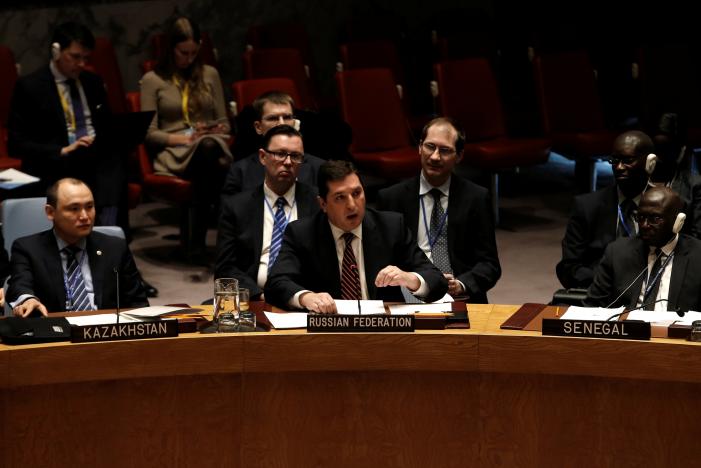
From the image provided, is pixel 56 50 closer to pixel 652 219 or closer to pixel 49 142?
pixel 49 142

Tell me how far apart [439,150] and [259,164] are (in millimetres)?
894

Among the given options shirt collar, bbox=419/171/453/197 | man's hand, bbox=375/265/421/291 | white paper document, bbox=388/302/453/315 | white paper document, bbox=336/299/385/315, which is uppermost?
shirt collar, bbox=419/171/453/197

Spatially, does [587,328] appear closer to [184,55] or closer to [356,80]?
[184,55]

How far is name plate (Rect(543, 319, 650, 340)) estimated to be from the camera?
3174mm

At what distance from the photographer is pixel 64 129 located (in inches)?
232

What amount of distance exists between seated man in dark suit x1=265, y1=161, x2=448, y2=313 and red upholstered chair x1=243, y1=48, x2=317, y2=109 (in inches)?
139

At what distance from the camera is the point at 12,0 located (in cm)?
761

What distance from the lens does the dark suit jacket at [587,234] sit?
4.75 m

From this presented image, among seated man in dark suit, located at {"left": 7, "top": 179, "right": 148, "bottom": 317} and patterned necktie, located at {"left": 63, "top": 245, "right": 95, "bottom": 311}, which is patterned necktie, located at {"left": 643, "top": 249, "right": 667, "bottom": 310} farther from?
patterned necktie, located at {"left": 63, "top": 245, "right": 95, "bottom": 311}

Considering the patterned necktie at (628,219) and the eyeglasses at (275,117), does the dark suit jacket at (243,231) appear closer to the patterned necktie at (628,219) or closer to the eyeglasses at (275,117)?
the eyeglasses at (275,117)

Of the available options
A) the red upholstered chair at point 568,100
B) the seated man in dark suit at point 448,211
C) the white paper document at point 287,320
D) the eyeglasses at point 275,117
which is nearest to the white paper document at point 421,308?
the white paper document at point 287,320

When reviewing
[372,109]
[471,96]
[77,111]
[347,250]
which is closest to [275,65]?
[372,109]

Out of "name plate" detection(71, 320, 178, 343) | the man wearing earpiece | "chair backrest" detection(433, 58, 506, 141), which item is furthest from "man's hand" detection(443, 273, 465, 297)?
"chair backrest" detection(433, 58, 506, 141)

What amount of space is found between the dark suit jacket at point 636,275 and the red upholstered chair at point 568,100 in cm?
356
